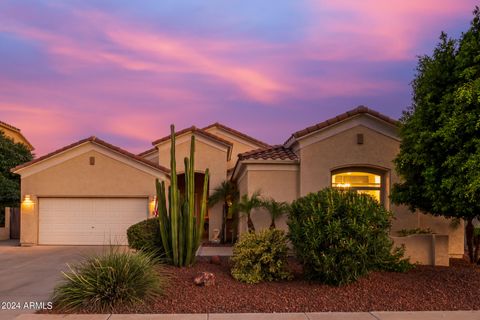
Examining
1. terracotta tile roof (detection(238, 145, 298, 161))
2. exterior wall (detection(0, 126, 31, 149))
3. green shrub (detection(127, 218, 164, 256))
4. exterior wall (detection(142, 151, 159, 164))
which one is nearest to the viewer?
green shrub (detection(127, 218, 164, 256))

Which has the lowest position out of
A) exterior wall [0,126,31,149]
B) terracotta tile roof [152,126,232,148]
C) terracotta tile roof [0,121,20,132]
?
terracotta tile roof [152,126,232,148]

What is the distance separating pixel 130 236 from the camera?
1241 cm

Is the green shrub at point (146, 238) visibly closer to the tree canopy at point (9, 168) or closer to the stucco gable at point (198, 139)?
the stucco gable at point (198, 139)

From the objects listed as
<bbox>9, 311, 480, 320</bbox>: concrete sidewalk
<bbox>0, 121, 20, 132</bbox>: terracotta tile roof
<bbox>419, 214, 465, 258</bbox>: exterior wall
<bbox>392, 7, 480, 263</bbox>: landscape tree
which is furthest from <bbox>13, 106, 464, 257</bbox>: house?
<bbox>0, 121, 20, 132</bbox>: terracotta tile roof

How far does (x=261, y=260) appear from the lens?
1009 cm

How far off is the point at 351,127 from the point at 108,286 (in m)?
10.5

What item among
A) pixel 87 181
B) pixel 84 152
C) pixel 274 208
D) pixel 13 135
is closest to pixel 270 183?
pixel 274 208

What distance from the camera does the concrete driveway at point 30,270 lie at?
9.70 m

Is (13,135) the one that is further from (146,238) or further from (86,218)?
(146,238)

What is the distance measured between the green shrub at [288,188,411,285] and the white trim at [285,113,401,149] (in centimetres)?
662

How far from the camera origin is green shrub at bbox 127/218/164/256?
39.6ft

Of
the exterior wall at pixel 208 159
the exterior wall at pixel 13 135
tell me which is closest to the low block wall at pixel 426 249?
the exterior wall at pixel 208 159

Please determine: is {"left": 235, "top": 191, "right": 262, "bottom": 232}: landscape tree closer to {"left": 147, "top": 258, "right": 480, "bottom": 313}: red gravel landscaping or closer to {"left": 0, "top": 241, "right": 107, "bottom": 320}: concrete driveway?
{"left": 0, "top": 241, "right": 107, "bottom": 320}: concrete driveway

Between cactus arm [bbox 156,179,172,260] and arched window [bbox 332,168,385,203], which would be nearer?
cactus arm [bbox 156,179,172,260]
